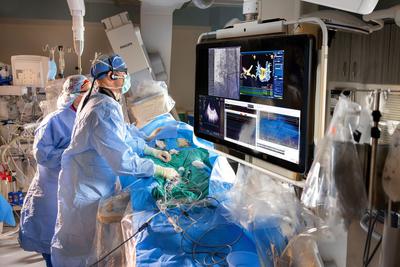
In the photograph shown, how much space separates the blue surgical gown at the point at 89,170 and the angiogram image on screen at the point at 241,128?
599 mm

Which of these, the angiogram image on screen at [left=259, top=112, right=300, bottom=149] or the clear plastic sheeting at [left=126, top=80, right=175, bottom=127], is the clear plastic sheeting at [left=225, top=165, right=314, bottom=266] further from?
the clear plastic sheeting at [left=126, top=80, right=175, bottom=127]

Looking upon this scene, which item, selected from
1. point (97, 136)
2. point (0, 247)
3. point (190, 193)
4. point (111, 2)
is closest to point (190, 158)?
point (190, 193)

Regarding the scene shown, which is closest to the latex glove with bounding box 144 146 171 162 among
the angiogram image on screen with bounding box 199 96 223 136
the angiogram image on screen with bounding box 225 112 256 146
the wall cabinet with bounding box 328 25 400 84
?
the angiogram image on screen with bounding box 199 96 223 136

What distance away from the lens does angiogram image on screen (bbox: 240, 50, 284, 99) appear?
56.1 inches

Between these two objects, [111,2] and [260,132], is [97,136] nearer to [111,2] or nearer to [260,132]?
[260,132]

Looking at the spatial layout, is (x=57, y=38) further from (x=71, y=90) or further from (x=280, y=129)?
(x=280, y=129)

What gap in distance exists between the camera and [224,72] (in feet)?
5.91

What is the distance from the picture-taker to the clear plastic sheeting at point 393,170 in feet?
3.37

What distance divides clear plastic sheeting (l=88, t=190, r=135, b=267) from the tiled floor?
1484 mm

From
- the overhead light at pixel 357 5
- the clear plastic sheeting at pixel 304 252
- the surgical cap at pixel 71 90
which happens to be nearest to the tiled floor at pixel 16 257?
the surgical cap at pixel 71 90

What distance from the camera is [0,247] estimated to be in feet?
12.3

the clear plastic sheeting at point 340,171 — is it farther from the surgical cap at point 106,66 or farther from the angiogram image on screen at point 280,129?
the surgical cap at point 106,66

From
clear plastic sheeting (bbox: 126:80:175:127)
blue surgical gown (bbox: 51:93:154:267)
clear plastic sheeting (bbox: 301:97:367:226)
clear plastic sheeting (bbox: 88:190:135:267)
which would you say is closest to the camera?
clear plastic sheeting (bbox: 301:97:367:226)

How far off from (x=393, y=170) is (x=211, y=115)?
1025 mm
